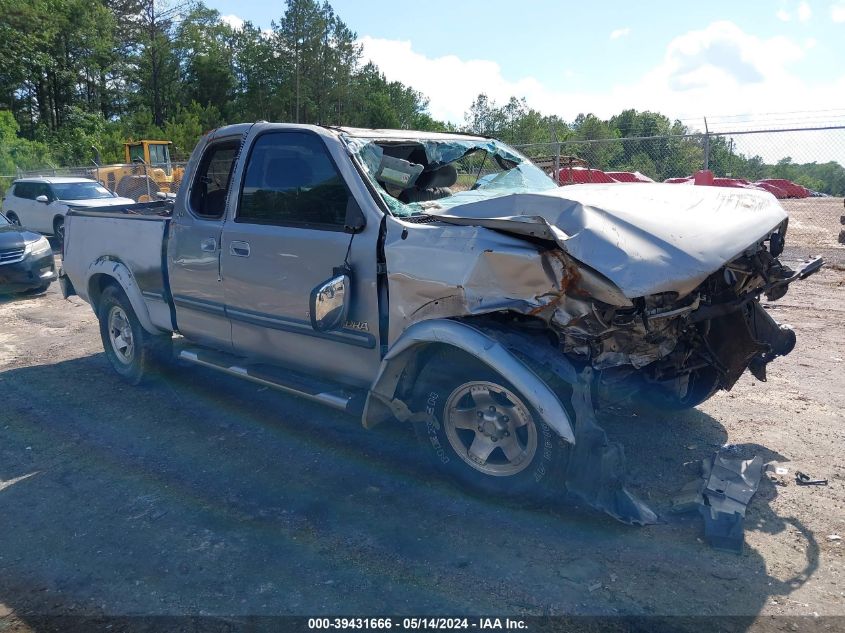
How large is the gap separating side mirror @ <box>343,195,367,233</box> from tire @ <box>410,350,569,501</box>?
905mm

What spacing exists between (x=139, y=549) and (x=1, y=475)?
5.15 feet

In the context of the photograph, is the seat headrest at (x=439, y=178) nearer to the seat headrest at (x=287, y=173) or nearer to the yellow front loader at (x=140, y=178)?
the seat headrest at (x=287, y=173)

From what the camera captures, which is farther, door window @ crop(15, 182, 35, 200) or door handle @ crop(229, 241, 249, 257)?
door window @ crop(15, 182, 35, 200)

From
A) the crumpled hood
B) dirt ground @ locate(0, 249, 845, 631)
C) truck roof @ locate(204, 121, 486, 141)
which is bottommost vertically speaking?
dirt ground @ locate(0, 249, 845, 631)

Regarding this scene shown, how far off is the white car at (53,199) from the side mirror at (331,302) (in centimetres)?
1354

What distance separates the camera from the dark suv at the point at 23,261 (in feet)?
32.6

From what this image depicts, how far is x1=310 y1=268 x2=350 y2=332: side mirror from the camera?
372cm

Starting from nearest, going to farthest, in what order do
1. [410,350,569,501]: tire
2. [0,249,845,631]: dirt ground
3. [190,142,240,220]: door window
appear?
[0,249,845,631]: dirt ground < [410,350,569,501]: tire < [190,142,240,220]: door window

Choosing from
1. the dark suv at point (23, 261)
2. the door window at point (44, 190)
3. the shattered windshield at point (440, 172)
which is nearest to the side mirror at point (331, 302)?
the shattered windshield at point (440, 172)

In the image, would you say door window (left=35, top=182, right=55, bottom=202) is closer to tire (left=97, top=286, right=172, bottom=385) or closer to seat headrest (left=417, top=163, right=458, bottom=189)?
tire (left=97, top=286, right=172, bottom=385)

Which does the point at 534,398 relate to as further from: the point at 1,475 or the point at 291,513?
the point at 1,475

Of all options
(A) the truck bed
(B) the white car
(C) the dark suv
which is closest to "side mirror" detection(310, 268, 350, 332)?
(A) the truck bed

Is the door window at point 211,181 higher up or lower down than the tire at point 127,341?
higher up

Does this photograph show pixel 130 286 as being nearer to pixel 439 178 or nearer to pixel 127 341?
pixel 127 341
